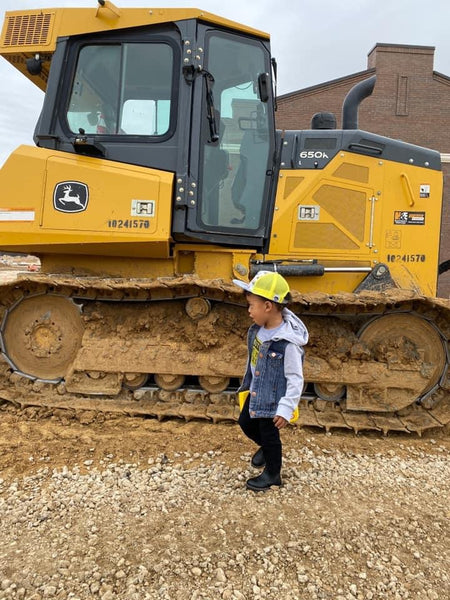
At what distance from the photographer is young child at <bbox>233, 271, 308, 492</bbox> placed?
8.63 ft

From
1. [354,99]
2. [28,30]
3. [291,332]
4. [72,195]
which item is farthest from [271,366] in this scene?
[28,30]

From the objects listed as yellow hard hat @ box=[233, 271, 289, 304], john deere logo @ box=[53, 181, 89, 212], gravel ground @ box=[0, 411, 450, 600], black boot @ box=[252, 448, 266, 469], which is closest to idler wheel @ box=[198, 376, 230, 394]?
gravel ground @ box=[0, 411, 450, 600]

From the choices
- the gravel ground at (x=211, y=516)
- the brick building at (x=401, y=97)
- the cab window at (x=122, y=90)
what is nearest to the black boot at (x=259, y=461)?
the gravel ground at (x=211, y=516)

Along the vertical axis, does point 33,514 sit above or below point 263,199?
below

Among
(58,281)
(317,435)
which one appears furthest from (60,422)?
(317,435)

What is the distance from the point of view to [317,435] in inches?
154

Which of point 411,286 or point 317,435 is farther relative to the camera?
point 411,286

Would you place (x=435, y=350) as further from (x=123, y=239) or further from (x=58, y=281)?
(x=58, y=281)

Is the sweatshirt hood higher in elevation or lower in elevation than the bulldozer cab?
lower

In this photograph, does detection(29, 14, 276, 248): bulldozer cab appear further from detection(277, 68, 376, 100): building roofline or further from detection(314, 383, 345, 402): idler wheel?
detection(277, 68, 376, 100): building roofline

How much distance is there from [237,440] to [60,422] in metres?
1.62

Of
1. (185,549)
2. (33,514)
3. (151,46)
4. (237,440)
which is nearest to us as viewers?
(185,549)

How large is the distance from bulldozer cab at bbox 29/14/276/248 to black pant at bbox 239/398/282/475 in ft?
5.78

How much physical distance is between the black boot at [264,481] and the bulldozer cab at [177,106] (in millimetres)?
2084
